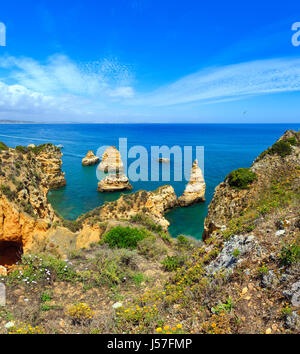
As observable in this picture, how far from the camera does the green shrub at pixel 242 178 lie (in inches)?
596

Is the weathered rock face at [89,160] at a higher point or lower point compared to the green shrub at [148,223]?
higher

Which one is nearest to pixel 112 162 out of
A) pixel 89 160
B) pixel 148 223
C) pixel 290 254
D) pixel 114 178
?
pixel 114 178

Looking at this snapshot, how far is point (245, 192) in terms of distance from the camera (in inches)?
582

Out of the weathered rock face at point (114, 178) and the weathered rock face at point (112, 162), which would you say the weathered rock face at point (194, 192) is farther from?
the weathered rock face at point (112, 162)

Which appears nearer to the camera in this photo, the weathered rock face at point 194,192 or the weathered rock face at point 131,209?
the weathered rock face at point 131,209

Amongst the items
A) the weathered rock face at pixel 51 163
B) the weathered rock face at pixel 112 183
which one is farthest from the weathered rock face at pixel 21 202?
the weathered rock face at pixel 51 163

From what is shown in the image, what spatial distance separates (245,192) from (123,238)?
9417 millimetres

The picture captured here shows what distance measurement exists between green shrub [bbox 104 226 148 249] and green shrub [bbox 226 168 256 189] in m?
8.15

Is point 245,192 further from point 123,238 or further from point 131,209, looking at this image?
point 131,209

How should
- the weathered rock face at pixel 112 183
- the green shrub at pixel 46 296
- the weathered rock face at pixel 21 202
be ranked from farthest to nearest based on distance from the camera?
the weathered rock face at pixel 112 183 → the weathered rock face at pixel 21 202 → the green shrub at pixel 46 296

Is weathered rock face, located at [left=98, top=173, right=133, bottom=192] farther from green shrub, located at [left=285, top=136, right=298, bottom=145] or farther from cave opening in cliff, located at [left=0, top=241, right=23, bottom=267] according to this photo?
green shrub, located at [left=285, top=136, right=298, bottom=145]

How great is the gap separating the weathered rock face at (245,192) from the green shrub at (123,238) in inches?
228
